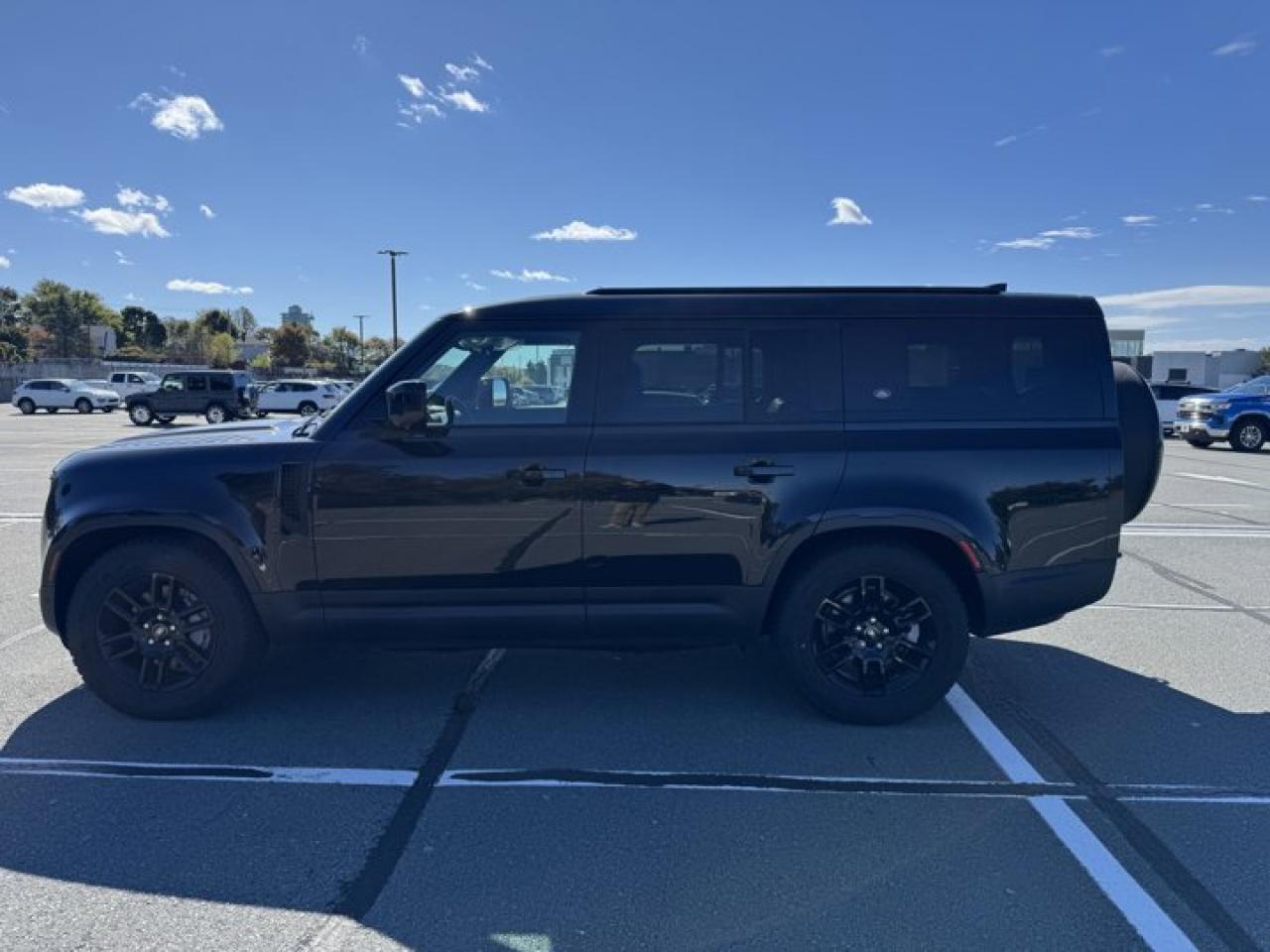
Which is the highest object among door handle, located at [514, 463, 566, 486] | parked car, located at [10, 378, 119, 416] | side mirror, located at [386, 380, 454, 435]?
parked car, located at [10, 378, 119, 416]

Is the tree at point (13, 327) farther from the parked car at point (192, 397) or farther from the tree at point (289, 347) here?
the parked car at point (192, 397)

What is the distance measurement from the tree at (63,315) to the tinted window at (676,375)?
91954 mm

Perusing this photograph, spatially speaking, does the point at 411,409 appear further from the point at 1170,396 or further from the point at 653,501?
the point at 1170,396

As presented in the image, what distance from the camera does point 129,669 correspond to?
3.90 m

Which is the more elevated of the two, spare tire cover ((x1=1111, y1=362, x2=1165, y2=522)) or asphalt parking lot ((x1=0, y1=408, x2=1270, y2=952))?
spare tire cover ((x1=1111, y1=362, x2=1165, y2=522))

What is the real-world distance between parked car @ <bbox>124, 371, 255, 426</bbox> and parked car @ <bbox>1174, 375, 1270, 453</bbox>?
27.8 meters

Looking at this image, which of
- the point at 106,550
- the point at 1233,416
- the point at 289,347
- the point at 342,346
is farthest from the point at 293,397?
the point at 342,346

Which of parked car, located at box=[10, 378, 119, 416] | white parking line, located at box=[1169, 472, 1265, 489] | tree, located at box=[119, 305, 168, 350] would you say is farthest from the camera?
tree, located at box=[119, 305, 168, 350]

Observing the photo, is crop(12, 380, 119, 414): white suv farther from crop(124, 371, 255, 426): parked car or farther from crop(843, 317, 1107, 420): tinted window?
crop(843, 317, 1107, 420): tinted window

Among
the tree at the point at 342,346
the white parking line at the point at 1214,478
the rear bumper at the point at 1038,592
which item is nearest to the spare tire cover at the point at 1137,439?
the rear bumper at the point at 1038,592

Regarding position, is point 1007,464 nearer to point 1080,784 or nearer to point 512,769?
point 1080,784

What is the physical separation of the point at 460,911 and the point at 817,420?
2506mm

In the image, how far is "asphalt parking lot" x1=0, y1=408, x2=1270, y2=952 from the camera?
255cm

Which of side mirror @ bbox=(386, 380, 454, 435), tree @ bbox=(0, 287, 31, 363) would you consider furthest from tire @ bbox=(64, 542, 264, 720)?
tree @ bbox=(0, 287, 31, 363)
